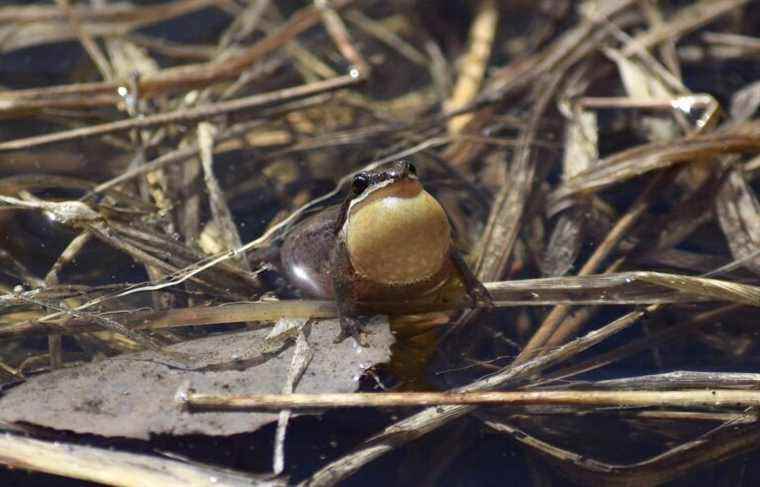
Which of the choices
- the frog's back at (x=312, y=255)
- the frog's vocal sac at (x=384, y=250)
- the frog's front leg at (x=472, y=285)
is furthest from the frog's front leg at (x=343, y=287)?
the frog's front leg at (x=472, y=285)

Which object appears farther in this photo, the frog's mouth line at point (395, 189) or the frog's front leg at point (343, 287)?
the frog's front leg at point (343, 287)

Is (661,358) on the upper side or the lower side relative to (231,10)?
lower

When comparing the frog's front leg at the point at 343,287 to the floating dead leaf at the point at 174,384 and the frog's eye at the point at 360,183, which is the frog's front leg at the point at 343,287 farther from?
the frog's eye at the point at 360,183

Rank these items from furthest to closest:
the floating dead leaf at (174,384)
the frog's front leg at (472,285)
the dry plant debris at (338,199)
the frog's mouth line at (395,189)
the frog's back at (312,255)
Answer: the frog's back at (312,255) < the frog's front leg at (472,285) < the frog's mouth line at (395,189) < the dry plant debris at (338,199) < the floating dead leaf at (174,384)

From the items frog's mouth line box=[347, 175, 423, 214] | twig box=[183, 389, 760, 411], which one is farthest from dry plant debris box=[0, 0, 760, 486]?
frog's mouth line box=[347, 175, 423, 214]

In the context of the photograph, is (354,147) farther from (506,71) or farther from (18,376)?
(18,376)

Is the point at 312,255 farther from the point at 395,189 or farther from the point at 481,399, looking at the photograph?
the point at 481,399

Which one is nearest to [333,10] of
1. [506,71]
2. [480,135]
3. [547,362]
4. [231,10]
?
[231,10]
